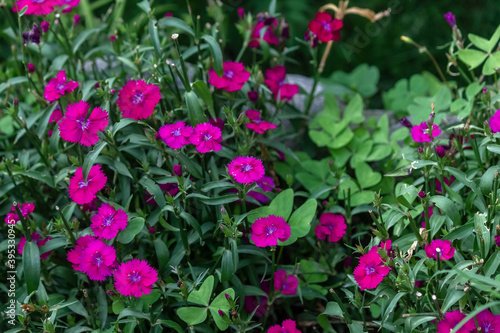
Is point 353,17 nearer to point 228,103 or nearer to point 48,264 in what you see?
point 228,103

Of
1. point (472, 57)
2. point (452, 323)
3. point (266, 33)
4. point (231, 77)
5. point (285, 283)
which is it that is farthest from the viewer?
point (266, 33)

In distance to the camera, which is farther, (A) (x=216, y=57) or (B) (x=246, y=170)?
(A) (x=216, y=57)

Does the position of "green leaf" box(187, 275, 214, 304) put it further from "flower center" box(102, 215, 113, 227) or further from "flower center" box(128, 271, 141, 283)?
"flower center" box(102, 215, 113, 227)

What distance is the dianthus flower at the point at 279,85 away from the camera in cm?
180

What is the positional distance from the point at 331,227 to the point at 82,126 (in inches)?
28.7

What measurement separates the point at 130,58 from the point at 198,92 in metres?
0.43

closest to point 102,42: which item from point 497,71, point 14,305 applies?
point 14,305

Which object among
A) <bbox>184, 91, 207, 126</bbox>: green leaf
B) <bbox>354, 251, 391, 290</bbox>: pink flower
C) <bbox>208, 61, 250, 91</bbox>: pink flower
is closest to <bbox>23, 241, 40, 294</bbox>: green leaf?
<bbox>184, 91, 207, 126</bbox>: green leaf

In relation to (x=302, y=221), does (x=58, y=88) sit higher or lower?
higher

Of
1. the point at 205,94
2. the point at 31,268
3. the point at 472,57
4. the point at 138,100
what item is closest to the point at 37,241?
the point at 31,268

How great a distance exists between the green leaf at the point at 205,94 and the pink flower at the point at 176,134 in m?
0.19

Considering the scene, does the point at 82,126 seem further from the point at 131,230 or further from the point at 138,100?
the point at 131,230

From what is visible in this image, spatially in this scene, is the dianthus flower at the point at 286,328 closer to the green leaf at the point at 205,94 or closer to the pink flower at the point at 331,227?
the pink flower at the point at 331,227

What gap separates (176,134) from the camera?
55.3 inches
